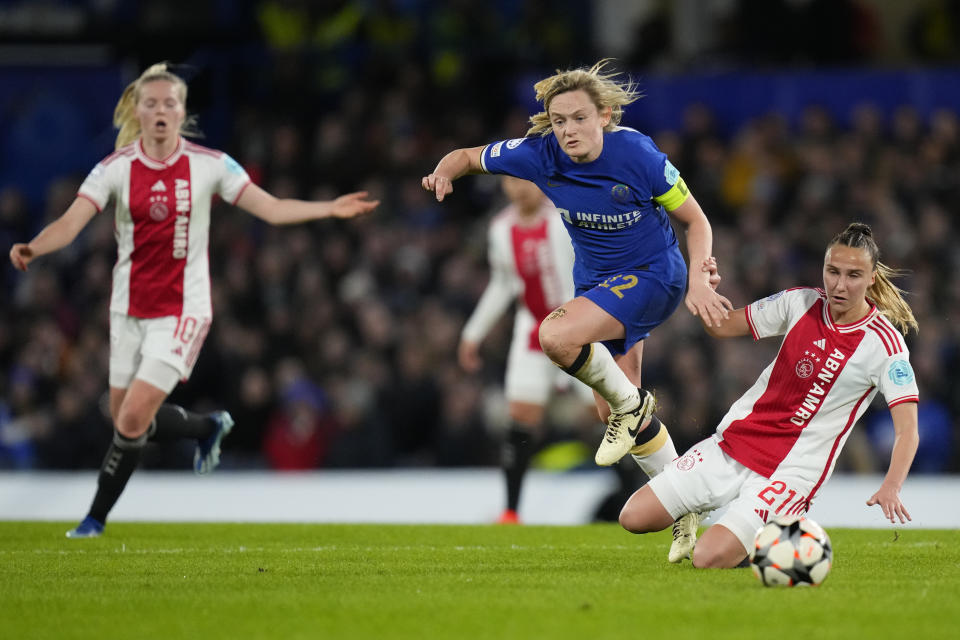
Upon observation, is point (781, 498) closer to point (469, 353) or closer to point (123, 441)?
point (123, 441)

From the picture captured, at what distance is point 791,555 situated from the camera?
20.6ft

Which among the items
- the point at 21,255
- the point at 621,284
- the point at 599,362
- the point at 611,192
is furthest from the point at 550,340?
the point at 21,255

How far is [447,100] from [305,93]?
1909 millimetres

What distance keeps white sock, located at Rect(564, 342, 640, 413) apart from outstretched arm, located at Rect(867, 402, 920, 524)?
1.42m

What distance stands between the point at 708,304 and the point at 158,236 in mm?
3603

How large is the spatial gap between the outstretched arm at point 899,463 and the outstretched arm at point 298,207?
3.08m

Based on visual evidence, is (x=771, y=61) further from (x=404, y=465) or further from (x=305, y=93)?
(x=404, y=465)

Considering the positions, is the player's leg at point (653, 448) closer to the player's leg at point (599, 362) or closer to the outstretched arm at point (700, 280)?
the player's leg at point (599, 362)

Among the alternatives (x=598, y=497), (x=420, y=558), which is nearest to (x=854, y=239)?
(x=420, y=558)

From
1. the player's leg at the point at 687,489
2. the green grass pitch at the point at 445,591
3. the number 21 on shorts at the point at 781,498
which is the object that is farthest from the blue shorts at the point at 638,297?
the green grass pitch at the point at 445,591

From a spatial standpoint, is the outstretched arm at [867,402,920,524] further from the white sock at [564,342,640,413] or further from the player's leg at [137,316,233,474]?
the player's leg at [137,316,233,474]

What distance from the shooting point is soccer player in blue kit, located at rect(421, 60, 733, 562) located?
23.7 feet

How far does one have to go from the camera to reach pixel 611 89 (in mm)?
7312

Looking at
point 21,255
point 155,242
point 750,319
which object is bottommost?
point 750,319
